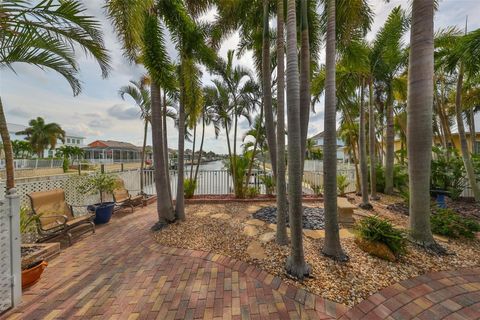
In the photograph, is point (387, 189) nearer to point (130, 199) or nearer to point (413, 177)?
point (413, 177)

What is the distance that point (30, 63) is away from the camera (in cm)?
330

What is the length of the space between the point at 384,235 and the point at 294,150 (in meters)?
2.01

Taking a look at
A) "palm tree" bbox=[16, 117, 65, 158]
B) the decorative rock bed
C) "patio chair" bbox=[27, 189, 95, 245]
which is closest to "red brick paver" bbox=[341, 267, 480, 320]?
the decorative rock bed

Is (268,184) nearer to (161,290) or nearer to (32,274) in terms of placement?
(161,290)

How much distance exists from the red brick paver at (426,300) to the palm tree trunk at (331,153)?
74cm

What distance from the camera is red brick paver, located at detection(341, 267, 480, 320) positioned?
1996mm

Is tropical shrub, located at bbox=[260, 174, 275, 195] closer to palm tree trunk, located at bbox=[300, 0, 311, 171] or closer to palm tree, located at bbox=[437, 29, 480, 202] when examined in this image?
palm tree trunk, located at bbox=[300, 0, 311, 171]

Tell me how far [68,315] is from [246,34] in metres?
6.16

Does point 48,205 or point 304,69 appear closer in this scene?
point 304,69

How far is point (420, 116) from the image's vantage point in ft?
10.5

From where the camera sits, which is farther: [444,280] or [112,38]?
[112,38]

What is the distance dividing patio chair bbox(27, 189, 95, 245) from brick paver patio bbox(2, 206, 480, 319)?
0.81 meters

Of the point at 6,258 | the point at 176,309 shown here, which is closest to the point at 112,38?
the point at 6,258

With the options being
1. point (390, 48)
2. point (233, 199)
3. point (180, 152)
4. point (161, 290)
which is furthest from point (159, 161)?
point (390, 48)
